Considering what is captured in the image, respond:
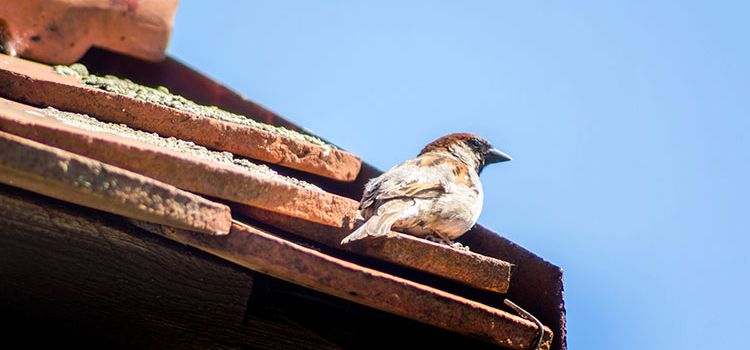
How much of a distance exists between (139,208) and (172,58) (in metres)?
2.56

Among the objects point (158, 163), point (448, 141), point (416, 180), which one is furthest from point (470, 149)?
point (158, 163)

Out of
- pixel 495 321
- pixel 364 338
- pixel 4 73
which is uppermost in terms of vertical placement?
pixel 4 73

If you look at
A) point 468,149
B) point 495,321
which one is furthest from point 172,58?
point 495,321

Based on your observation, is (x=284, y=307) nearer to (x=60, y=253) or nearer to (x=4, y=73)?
(x=60, y=253)

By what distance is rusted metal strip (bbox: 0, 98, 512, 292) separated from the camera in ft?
6.07

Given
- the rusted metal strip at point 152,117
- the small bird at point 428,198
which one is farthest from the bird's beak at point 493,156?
the rusted metal strip at point 152,117

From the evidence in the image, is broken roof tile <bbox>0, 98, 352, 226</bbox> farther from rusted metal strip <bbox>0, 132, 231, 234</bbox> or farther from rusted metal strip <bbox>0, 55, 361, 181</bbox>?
rusted metal strip <bbox>0, 55, 361, 181</bbox>

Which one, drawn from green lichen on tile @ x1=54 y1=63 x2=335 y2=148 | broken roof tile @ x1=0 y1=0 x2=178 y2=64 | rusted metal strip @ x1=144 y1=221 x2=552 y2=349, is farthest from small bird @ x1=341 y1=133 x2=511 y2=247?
broken roof tile @ x1=0 y1=0 x2=178 y2=64

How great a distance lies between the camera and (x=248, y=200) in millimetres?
1904

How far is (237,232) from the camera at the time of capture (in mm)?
1778

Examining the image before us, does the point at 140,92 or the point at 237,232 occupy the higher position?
the point at 140,92

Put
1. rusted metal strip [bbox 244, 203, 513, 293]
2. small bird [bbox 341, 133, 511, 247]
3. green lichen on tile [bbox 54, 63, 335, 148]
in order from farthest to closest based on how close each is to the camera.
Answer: small bird [bbox 341, 133, 511, 247]
green lichen on tile [bbox 54, 63, 335, 148]
rusted metal strip [bbox 244, 203, 513, 293]

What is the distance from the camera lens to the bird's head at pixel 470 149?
507cm

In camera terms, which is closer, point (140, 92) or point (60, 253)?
point (60, 253)
